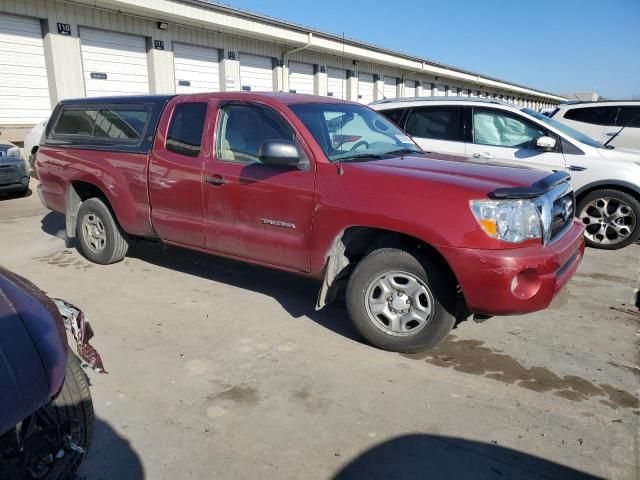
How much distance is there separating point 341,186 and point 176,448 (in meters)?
2.08

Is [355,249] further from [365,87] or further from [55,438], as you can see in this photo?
[365,87]

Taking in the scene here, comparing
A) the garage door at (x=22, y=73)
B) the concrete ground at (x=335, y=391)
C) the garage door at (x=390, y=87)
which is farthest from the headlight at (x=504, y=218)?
the garage door at (x=390, y=87)

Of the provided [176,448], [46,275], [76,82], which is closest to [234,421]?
[176,448]

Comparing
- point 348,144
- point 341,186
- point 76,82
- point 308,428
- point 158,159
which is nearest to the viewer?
point 308,428

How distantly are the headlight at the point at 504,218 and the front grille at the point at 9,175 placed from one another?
30.4 ft

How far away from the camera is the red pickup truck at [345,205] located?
11.0ft

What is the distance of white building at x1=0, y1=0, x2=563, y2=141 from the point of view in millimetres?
12461

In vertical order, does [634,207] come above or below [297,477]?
above

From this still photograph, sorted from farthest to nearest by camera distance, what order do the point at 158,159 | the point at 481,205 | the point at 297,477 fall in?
the point at 158,159 < the point at 481,205 < the point at 297,477

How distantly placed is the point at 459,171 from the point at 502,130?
3671mm

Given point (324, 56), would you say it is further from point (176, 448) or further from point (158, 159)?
point (176, 448)

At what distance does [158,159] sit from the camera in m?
4.89

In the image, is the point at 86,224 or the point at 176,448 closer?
the point at 176,448

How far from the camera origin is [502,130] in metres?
6.99
